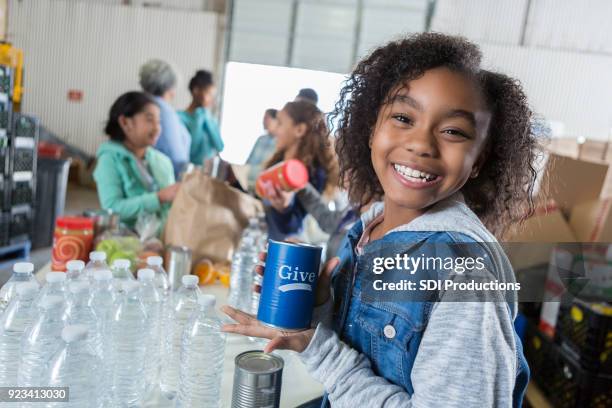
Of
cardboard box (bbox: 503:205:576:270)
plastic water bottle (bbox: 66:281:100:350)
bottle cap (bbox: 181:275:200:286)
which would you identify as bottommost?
plastic water bottle (bbox: 66:281:100:350)

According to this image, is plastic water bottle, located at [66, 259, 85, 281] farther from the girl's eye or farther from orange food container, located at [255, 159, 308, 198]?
the girl's eye

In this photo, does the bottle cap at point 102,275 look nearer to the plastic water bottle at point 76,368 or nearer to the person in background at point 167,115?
the plastic water bottle at point 76,368

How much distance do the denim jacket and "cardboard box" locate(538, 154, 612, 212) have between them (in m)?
0.13

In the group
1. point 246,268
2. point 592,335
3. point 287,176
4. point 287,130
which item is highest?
point 287,130

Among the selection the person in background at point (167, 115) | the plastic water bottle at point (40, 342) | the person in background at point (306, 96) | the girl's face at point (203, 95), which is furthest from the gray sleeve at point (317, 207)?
the girl's face at point (203, 95)

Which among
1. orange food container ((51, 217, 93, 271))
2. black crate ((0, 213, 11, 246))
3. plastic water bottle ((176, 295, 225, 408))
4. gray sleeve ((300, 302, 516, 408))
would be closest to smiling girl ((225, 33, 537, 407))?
gray sleeve ((300, 302, 516, 408))

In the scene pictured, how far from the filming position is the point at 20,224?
A: 11.6ft

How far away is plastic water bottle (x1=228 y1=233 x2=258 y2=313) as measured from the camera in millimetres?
1491

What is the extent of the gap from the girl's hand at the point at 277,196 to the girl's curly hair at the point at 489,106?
0.67 meters

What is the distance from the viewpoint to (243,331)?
0.74m

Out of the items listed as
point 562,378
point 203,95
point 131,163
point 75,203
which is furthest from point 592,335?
point 75,203

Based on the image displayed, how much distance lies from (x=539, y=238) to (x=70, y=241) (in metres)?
1.23

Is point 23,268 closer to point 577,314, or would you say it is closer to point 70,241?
point 70,241

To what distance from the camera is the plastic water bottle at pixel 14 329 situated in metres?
0.86
